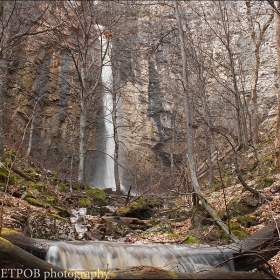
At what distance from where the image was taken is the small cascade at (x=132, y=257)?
3.91 meters

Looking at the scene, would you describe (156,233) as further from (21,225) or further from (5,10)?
(5,10)

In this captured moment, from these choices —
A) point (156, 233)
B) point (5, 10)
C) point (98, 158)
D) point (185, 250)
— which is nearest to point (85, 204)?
point (156, 233)

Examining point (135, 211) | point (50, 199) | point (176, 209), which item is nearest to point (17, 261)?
point (176, 209)

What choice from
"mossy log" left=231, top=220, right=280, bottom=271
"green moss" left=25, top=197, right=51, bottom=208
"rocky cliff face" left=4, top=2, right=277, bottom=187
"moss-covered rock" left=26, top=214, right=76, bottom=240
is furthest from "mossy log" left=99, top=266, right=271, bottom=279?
"rocky cliff face" left=4, top=2, right=277, bottom=187

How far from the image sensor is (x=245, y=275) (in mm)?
2619

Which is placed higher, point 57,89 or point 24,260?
point 57,89

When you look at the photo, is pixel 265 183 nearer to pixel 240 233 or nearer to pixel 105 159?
pixel 240 233

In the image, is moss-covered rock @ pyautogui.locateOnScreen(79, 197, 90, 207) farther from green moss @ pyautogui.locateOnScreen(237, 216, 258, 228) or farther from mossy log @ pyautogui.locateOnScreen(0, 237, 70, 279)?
mossy log @ pyautogui.locateOnScreen(0, 237, 70, 279)

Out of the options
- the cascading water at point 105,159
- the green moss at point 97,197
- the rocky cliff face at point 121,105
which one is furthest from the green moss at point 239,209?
the cascading water at point 105,159

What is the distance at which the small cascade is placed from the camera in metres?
3.91

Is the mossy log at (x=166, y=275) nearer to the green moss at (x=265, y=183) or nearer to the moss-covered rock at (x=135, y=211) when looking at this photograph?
the green moss at (x=265, y=183)

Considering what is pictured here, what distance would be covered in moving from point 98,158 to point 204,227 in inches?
668

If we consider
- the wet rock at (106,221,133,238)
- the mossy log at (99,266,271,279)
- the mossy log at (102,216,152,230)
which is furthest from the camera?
the mossy log at (102,216,152,230)

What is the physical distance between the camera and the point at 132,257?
445 centimetres
